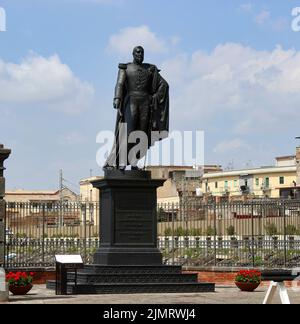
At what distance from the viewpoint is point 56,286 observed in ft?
69.2

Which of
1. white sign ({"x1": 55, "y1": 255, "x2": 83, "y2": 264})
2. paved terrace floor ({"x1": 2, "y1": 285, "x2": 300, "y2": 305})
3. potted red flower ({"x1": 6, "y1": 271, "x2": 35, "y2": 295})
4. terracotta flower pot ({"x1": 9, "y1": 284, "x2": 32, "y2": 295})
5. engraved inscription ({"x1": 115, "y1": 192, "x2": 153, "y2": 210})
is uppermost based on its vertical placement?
engraved inscription ({"x1": 115, "y1": 192, "x2": 153, "y2": 210})

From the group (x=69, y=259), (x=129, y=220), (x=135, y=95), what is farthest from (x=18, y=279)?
(x=135, y=95)

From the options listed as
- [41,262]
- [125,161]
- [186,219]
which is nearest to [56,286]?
[125,161]

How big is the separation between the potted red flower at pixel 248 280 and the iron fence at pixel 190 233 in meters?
4.91

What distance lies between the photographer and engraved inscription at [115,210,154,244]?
21156 mm

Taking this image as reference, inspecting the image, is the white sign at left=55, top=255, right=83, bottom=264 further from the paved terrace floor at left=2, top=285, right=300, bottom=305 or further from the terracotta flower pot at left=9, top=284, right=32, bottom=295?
the terracotta flower pot at left=9, top=284, right=32, bottom=295

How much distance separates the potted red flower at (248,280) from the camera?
2289 centimetres

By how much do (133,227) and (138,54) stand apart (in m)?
4.35

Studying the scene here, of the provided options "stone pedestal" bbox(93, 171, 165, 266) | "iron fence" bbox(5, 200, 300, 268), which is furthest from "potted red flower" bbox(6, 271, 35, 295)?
"iron fence" bbox(5, 200, 300, 268)

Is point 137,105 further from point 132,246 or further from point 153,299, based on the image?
point 153,299

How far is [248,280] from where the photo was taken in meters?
23.0

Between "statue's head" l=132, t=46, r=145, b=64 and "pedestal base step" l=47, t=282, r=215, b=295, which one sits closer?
"pedestal base step" l=47, t=282, r=215, b=295

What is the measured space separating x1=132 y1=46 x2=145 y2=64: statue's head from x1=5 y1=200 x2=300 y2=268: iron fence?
22.4 feet
